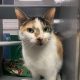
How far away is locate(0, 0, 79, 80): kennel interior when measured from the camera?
707mm

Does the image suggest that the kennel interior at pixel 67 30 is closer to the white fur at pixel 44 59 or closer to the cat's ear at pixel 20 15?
the white fur at pixel 44 59

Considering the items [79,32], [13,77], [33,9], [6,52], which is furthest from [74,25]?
[6,52]

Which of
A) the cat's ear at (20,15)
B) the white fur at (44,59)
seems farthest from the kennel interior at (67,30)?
the cat's ear at (20,15)

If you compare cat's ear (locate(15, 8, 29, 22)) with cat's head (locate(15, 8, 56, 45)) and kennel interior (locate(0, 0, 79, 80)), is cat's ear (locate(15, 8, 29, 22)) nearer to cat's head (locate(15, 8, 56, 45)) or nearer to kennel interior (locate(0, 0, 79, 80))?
cat's head (locate(15, 8, 56, 45))

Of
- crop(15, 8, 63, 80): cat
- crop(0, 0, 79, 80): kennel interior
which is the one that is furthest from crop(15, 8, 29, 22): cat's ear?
crop(0, 0, 79, 80): kennel interior

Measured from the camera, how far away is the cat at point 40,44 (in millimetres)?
813

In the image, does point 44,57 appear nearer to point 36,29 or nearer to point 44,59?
point 44,59

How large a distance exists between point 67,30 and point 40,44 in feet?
0.42

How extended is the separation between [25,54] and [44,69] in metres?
0.10

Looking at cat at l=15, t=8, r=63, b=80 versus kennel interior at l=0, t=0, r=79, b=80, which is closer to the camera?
kennel interior at l=0, t=0, r=79, b=80

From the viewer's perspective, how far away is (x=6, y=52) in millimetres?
1305

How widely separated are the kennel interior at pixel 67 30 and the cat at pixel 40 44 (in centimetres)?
5

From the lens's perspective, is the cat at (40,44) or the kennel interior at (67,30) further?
the cat at (40,44)

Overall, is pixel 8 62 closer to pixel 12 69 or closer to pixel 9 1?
pixel 12 69
